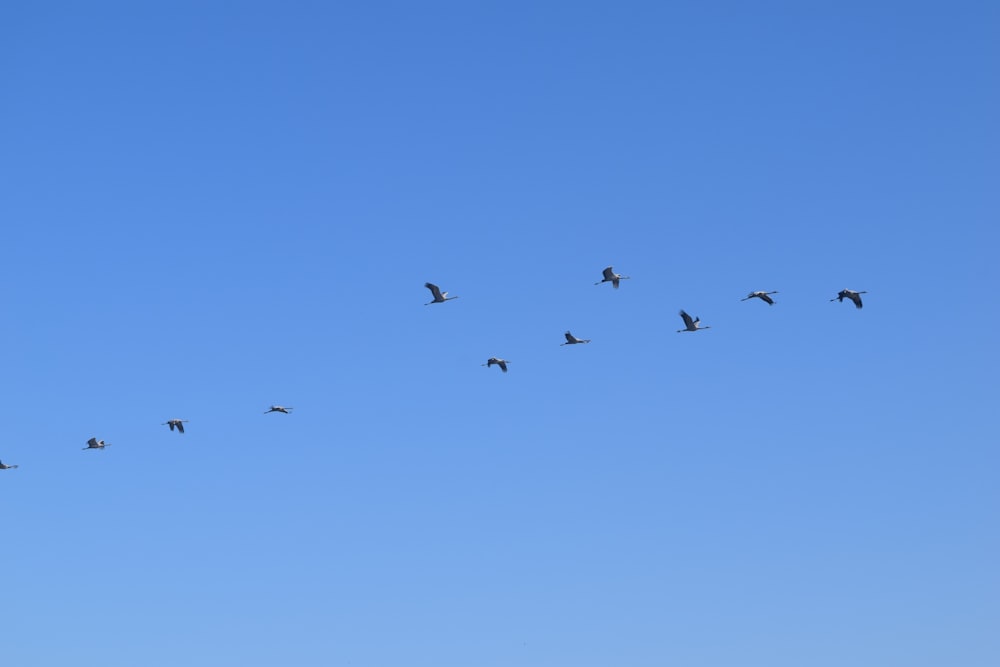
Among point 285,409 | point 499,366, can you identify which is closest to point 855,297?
point 499,366

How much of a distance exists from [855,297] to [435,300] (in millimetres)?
37518

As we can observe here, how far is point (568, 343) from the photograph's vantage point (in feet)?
498

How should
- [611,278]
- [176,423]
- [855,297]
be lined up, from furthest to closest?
[176,423], [611,278], [855,297]

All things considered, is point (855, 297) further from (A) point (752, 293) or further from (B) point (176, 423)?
(B) point (176, 423)

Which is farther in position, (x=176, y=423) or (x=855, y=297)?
(x=176, y=423)

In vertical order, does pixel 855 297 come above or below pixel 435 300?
below

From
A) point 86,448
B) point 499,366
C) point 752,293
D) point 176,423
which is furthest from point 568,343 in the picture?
point 86,448

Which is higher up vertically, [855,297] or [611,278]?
[611,278]

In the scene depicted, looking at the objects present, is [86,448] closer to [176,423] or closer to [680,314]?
[176,423]

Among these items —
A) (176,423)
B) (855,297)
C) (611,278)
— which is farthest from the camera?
(176,423)

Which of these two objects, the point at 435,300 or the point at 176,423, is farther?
the point at 176,423

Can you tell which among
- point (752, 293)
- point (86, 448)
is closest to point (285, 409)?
point (86, 448)

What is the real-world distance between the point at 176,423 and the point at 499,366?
34.3 metres

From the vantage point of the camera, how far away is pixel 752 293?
13625 centimetres
